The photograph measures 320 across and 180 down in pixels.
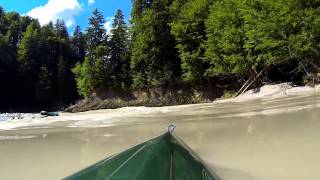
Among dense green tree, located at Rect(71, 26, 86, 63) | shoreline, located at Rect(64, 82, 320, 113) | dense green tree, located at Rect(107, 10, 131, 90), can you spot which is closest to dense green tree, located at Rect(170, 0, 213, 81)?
shoreline, located at Rect(64, 82, 320, 113)

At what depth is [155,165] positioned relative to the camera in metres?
3.96

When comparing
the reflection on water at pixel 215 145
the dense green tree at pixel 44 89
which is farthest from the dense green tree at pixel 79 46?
the reflection on water at pixel 215 145

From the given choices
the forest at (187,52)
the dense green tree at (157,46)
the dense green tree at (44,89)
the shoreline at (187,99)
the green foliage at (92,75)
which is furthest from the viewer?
the dense green tree at (44,89)

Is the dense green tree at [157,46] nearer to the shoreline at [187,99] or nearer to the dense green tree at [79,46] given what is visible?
the shoreline at [187,99]

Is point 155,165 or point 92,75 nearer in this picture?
point 155,165

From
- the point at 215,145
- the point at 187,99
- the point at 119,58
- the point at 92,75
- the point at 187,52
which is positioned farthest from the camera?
the point at 119,58

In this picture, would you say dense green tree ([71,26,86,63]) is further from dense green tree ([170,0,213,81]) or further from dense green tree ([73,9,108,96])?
dense green tree ([170,0,213,81])

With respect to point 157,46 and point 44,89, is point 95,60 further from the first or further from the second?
point 44,89

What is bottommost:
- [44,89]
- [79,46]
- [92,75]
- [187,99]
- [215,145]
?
[215,145]

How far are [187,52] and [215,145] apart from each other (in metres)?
30.6

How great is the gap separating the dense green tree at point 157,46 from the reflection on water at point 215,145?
27.8m

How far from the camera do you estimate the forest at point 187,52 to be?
28000 millimetres

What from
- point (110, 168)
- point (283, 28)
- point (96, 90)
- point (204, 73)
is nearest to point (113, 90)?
point (96, 90)

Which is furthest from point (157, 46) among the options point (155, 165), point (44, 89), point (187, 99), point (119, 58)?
point (155, 165)
